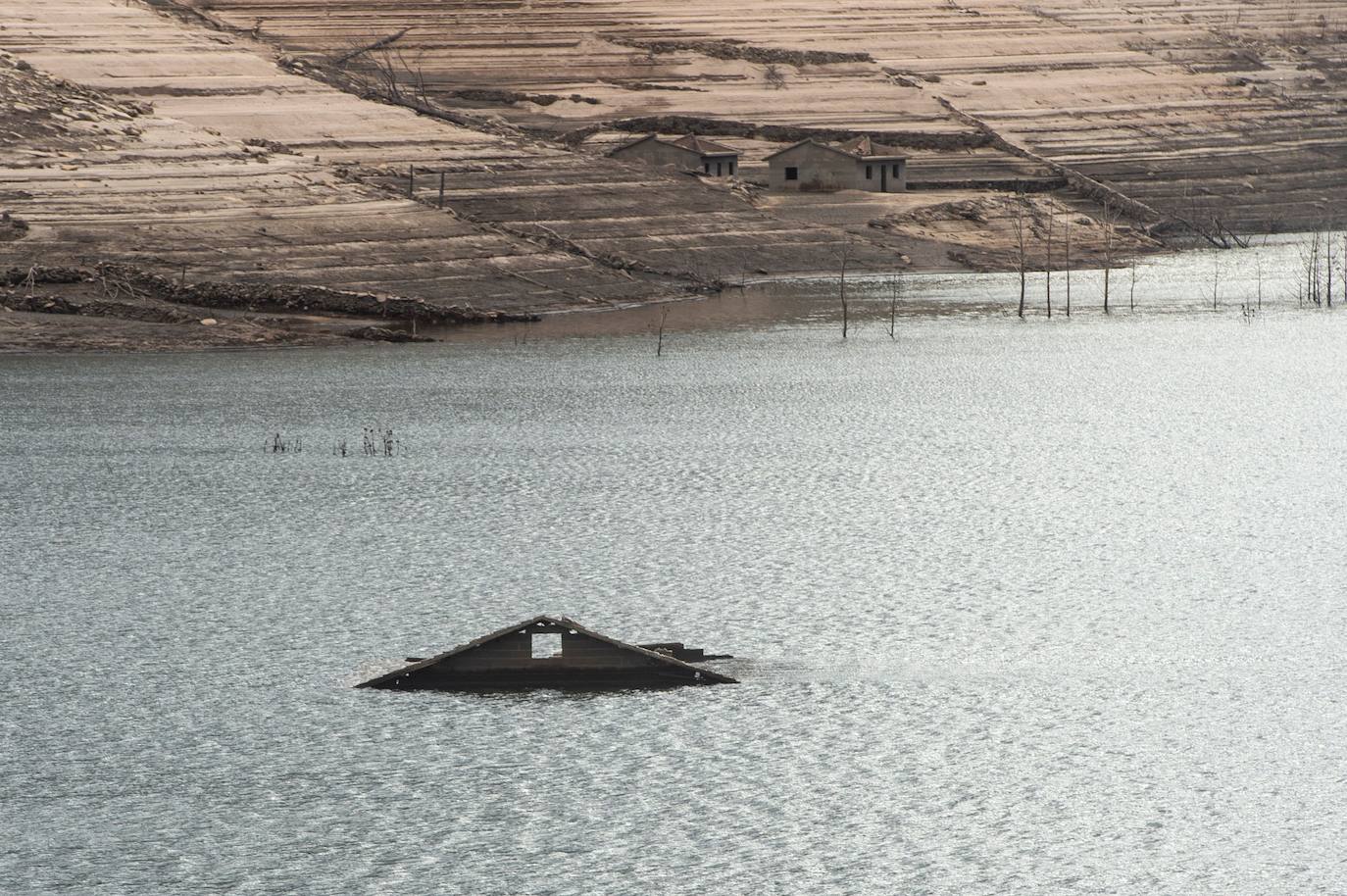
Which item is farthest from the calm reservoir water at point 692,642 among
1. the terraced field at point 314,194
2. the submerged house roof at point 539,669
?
the terraced field at point 314,194

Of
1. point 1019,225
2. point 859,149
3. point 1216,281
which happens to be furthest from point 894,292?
point 859,149

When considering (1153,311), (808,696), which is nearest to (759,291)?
(1153,311)

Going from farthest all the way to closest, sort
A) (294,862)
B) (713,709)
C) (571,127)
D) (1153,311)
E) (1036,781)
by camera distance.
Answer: (571,127), (1153,311), (713,709), (1036,781), (294,862)

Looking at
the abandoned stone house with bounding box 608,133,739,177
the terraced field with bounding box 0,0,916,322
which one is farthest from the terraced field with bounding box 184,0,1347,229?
the terraced field with bounding box 0,0,916,322

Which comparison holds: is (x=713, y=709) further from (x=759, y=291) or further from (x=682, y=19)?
(x=682, y=19)

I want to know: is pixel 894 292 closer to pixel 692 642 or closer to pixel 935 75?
pixel 935 75

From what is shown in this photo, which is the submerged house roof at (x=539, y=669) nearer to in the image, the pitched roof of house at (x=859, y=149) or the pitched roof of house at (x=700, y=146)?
the pitched roof of house at (x=859, y=149)
